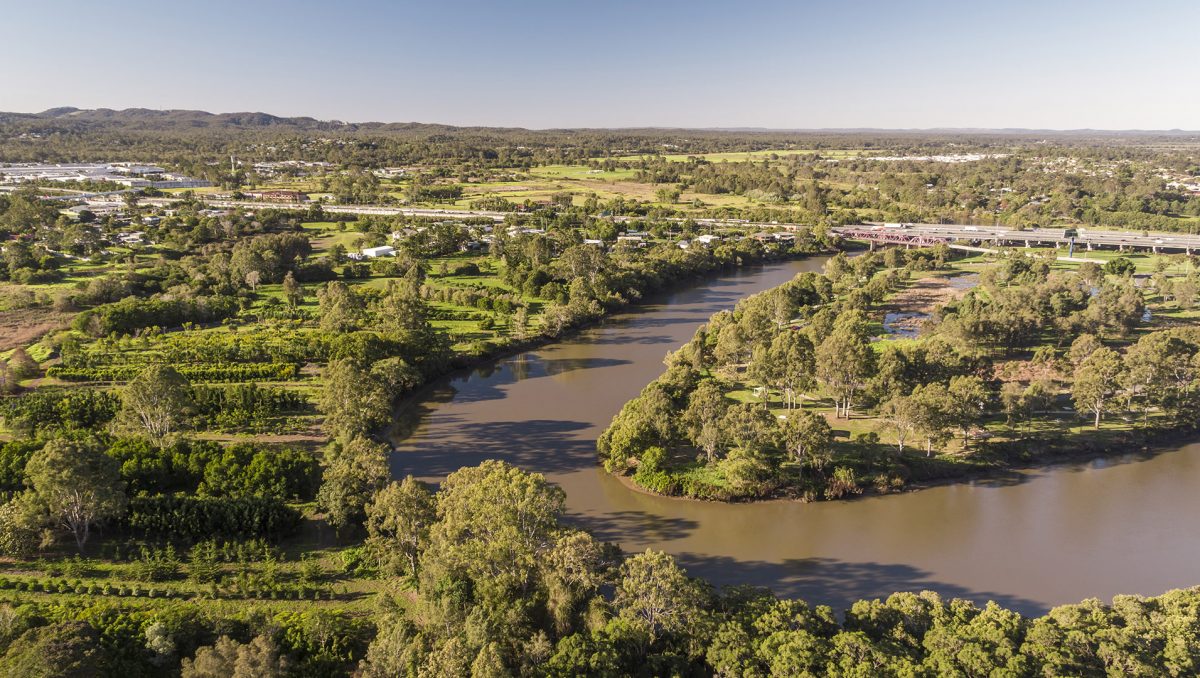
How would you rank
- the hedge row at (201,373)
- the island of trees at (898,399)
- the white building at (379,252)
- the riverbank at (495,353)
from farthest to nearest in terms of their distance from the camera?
the white building at (379,252) < the hedge row at (201,373) < the riverbank at (495,353) < the island of trees at (898,399)

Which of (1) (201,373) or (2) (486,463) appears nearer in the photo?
(2) (486,463)

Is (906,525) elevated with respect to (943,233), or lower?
lower

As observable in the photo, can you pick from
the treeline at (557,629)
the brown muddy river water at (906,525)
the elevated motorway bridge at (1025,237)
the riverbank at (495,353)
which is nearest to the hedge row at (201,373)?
the riverbank at (495,353)

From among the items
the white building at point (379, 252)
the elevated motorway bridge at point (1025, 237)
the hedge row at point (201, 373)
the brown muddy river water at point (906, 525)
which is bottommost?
the brown muddy river water at point (906, 525)

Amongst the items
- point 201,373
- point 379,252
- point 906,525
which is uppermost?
point 379,252

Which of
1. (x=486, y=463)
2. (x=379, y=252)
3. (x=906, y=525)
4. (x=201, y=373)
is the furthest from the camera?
(x=379, y=252)

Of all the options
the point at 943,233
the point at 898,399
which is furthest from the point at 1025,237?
the point at 898,399

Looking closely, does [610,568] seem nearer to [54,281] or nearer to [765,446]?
[765,446]

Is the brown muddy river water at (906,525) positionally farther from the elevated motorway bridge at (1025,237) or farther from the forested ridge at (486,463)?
the elevated motorway bridge at (1025,237)

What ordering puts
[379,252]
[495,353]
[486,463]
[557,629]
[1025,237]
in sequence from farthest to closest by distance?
[1025,237]
[379,252]
[495,353]
[486,463]
[557,629]

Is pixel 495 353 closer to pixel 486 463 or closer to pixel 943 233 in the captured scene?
pixel 486 463
